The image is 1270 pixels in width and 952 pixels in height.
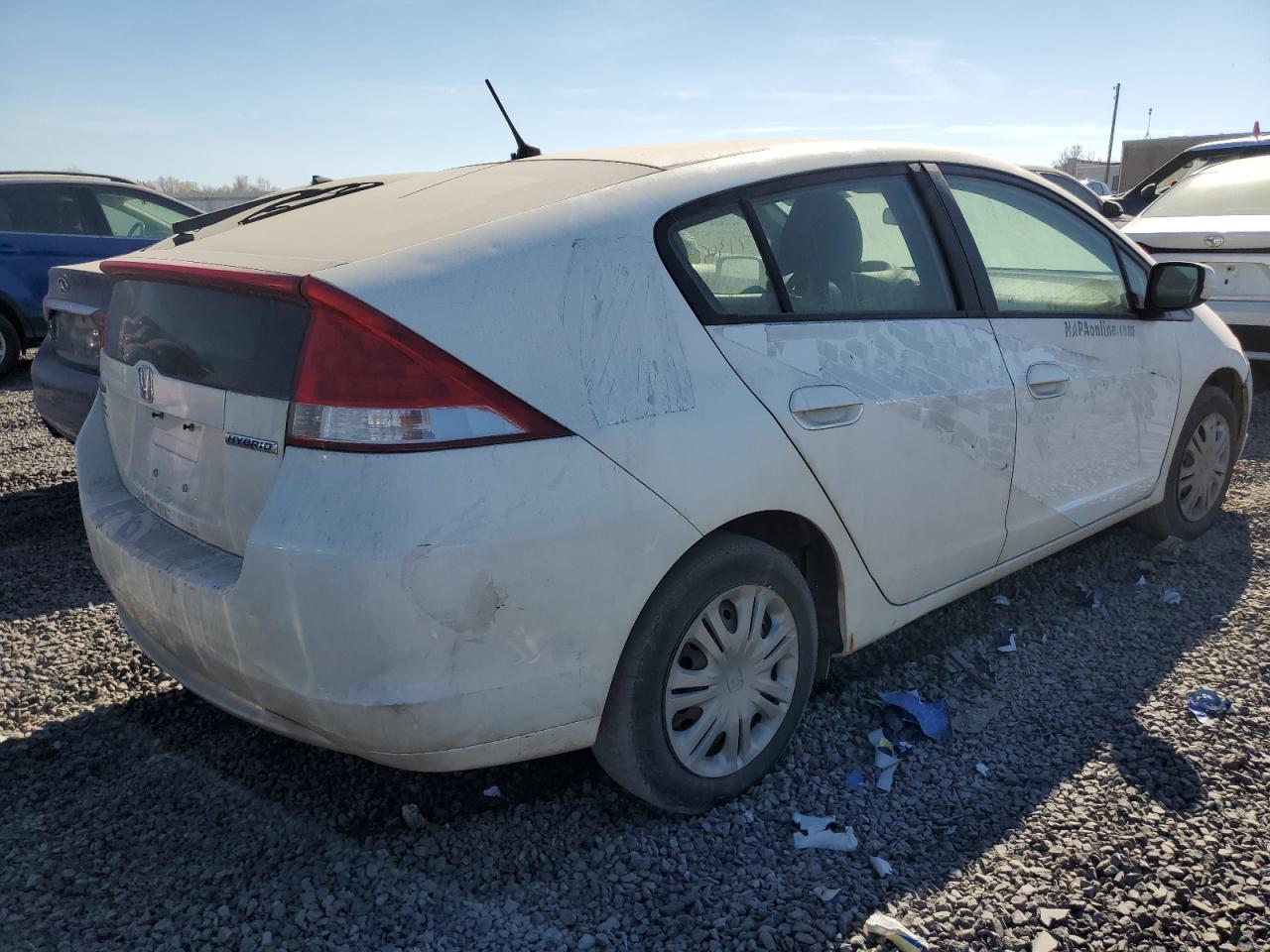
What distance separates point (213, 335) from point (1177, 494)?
3957 mm

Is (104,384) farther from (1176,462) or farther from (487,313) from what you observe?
(1176,462)

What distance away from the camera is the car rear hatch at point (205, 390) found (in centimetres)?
216

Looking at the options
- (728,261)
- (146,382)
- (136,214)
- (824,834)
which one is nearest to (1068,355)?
(728,261)

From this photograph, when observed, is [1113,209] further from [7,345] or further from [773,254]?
[7,345]

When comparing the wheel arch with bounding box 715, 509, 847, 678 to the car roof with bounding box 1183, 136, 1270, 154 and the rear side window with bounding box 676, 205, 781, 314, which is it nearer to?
the rear side window with bounding box 676, 205, 781, 314

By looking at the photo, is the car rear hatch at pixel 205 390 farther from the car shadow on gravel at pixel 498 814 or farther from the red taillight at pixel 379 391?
the car shadow on gravel at pixel 498 814

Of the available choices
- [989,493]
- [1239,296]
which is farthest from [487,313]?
[1239,296]

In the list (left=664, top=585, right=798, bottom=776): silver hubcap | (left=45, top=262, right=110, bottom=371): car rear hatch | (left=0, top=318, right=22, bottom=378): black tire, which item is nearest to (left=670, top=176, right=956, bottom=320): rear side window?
(left=664, top=585, right=798, bottom=776): silver hubcap

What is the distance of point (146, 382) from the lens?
2541 millimetres

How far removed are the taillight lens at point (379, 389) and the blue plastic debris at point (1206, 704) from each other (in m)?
2.43

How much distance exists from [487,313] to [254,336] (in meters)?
0.53

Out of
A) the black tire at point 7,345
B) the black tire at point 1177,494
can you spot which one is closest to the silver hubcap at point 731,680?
the black tire at point 1177,494

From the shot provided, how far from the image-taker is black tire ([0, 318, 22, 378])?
900cm

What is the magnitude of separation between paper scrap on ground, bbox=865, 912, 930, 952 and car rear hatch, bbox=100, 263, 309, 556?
164 cm
